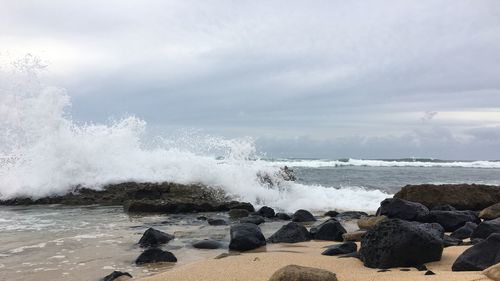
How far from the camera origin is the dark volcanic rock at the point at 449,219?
812 cm

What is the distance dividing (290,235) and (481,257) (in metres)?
3.52

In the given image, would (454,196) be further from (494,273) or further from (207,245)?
(494,273)

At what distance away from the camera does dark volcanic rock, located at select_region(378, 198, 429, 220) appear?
8509 millimetres

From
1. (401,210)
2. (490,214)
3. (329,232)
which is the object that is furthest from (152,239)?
(490,214)

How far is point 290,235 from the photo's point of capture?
24.4 ft

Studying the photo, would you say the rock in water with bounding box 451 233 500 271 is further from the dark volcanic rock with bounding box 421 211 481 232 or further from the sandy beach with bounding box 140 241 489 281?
the dark volcanic rock with bounding box 421 211 481 232

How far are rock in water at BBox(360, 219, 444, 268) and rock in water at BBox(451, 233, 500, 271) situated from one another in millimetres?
450

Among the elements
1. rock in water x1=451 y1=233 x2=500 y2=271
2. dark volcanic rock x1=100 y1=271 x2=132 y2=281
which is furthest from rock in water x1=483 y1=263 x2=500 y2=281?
dark volcanic rock x1=100 y1=271 x2=132 y2=281

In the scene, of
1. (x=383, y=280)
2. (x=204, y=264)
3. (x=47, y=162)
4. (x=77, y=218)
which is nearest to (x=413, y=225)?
(x=383, y=280)

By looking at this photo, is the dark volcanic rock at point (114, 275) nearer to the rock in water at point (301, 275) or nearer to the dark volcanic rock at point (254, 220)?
the rock in water at point (301, 275)

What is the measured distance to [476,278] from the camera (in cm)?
373

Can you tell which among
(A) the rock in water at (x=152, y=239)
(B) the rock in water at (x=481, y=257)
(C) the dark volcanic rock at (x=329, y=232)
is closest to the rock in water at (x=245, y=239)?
(C) the dark volcanic rock at (x=329, y=232)

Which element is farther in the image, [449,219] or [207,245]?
[449,219]

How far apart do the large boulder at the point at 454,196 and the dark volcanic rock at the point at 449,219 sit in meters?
2.97
